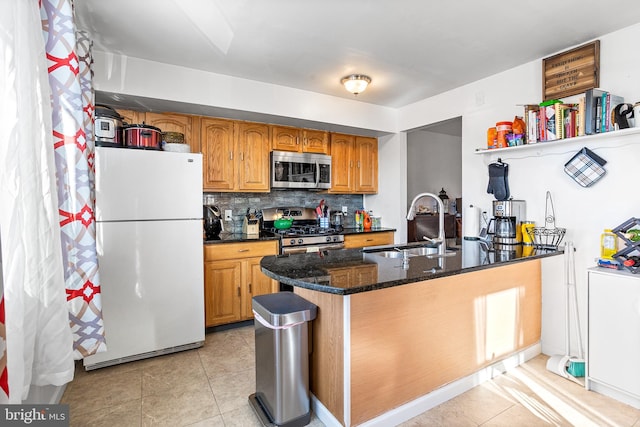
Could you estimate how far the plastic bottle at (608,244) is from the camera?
7.09ft

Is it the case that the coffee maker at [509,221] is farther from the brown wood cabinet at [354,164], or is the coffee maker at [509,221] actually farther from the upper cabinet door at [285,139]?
the upper cabinet door at [285,139]

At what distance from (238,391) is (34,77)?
1991mm

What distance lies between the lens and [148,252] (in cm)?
259

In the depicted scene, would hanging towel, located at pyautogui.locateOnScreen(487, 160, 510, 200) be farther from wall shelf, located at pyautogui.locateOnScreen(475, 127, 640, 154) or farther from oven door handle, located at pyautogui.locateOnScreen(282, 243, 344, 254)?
oven door handle, located at pyautogui.locateOnScreen(282, 243, 344, 254)

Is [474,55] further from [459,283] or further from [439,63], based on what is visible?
[459,283]

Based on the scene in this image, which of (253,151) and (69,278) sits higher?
(253,151)

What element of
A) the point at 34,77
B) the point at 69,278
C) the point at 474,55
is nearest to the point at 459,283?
the point at 474,55

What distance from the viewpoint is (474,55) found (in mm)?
2723

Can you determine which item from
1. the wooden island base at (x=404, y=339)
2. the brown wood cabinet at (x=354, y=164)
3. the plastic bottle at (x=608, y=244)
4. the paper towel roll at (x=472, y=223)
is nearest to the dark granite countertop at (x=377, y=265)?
the wooden island base at (x=404, y=339)

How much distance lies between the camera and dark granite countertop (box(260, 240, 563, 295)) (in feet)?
4.82

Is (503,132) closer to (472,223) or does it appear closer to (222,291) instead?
(472,223)

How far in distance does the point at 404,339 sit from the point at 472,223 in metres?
1.69

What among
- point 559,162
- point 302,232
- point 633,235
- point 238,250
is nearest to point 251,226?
point 238,250

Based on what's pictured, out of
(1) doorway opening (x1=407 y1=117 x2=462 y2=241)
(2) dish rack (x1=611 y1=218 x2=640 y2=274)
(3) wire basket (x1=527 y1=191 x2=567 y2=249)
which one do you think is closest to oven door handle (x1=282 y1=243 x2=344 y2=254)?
(3) wire basket (x1=527 y1=191 x2=567 y2=249)
